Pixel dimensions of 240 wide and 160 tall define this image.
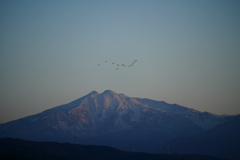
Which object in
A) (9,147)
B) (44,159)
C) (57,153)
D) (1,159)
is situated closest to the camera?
(1,159)

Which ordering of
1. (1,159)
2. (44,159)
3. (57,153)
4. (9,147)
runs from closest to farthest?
(1,159) < (44,159) < (9,147) < (57,153)

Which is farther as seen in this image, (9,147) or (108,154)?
(108,154)

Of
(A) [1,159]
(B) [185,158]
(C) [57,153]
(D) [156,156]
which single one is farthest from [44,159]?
(B) [185,158]

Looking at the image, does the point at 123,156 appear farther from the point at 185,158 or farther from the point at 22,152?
the point at 22,152

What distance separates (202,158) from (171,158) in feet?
70.3

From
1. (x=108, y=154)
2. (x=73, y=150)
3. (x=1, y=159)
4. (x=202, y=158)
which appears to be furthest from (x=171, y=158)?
(x=1, y=159)

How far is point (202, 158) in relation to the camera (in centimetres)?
18175

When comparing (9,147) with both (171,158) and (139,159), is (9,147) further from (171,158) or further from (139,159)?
(171,158)

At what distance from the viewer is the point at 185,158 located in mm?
176625

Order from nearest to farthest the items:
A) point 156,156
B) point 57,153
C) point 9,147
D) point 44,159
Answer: point 44,159 < point 9,147 < point 57,153 < point 156,156

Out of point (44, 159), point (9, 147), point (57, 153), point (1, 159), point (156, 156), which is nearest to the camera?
point (1, 159)

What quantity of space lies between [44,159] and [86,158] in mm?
29710

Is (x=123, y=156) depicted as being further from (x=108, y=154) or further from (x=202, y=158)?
(x=202, y=158)

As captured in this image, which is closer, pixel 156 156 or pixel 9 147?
pixel 9 147
